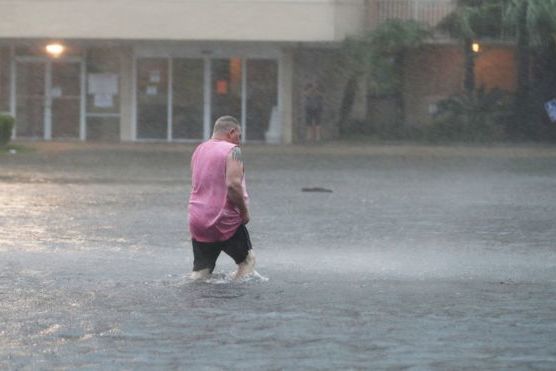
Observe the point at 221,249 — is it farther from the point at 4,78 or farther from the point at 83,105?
the point at 4,78

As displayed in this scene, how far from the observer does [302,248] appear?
46.6 ft

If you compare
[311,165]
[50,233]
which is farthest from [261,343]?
[311,165]

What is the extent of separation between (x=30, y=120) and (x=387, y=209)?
2016cm

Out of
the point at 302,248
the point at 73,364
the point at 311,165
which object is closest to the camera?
the point at 73,364

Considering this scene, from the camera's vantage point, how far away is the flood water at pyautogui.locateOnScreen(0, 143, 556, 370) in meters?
8.43

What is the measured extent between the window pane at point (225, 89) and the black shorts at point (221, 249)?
2473 centimetres

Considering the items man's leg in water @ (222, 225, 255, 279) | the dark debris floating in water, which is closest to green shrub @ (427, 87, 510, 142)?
the dark debris floating in water

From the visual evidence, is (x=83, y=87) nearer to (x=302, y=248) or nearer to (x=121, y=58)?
(x=121, y=58)

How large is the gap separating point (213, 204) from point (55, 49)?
2556 centimetres

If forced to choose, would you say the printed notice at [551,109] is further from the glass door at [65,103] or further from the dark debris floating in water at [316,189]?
the dark debris floating in water at [316,189]

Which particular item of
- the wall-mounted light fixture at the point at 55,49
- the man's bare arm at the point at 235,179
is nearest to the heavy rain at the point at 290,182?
the wall-mounted light fixture at the point at 55,49

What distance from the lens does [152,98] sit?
3647cm

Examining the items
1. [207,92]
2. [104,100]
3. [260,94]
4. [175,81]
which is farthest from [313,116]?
[104,100]

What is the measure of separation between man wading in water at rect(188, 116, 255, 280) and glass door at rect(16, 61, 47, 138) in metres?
26.0
